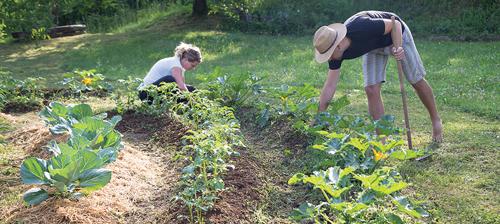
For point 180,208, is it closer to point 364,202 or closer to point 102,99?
point 364,202

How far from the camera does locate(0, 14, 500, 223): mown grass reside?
281 cm

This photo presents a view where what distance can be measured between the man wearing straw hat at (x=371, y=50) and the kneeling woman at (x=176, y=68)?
6.68 feet

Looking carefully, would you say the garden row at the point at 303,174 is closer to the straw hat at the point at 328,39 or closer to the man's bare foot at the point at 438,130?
the straw hat at the point at 328,39

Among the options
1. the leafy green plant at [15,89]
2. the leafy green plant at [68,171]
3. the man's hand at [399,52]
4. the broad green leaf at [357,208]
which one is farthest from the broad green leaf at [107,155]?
the leafy green plant at [15,89]

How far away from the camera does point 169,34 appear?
39.0 feet

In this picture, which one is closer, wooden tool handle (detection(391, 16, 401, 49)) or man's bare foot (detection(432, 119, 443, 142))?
wooden tool handle (detection(391, 16, 401, 49))

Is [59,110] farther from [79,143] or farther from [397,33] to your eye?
[397,33]

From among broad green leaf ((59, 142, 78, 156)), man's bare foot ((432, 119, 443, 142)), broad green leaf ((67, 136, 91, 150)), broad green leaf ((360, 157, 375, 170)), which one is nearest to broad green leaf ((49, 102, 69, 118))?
broad green leaf ((67, 136, 91, 150))

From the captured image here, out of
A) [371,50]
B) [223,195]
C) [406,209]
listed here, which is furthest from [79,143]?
[371,50]

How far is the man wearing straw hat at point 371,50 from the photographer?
122 inches

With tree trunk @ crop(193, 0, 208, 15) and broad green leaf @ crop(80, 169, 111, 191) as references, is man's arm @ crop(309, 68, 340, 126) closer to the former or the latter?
broad green leaf @ crop(80, 169, 111, 191)

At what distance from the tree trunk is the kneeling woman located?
959cm

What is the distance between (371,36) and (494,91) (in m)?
3.67

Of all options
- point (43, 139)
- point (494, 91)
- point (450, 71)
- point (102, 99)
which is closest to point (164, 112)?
point (43, 139)
